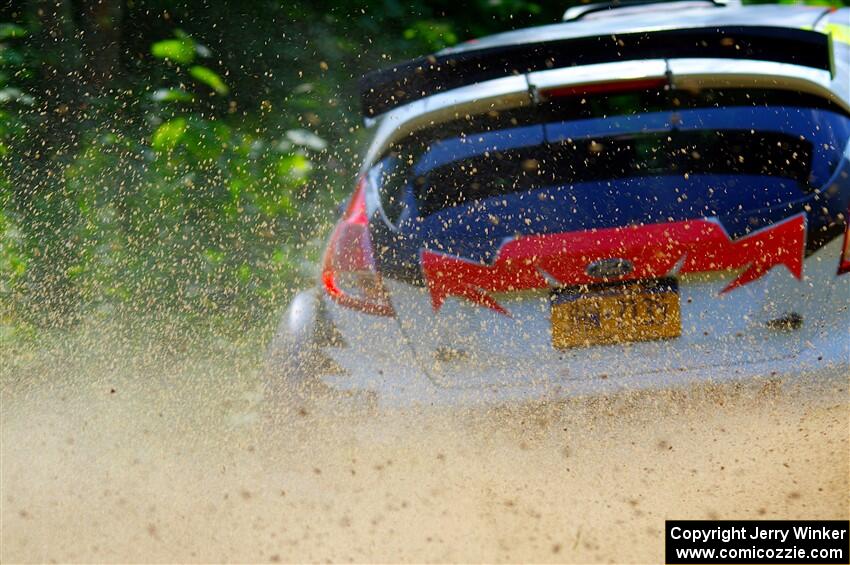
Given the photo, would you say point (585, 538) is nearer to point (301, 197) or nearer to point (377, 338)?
point (377, 338)

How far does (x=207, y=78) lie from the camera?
215 inches

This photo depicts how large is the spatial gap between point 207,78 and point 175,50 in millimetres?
195

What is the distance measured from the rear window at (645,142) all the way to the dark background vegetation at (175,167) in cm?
247

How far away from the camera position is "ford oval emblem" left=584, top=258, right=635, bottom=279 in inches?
123

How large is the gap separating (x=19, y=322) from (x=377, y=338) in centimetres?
289

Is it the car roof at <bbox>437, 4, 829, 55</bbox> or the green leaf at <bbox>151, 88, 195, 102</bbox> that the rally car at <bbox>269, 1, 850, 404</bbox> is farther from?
the green leaf at <bbox>151, 88, 195, 102</bbox>

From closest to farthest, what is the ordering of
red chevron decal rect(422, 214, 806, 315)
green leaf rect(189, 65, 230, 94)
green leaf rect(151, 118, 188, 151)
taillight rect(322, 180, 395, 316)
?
red chevron decal rect(422, 214, 806, 315) < taillight rect(322, 180, 395, 316) < green leaf rect(151, 118, 188, 151) < green leaf rect(189, 65, 230, 94)

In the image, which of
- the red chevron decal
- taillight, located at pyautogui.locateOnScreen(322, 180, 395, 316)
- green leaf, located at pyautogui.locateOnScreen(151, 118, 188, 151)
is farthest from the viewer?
green leaf, located at pyautogui.locateOnScreen(151, 118, 188, 151)

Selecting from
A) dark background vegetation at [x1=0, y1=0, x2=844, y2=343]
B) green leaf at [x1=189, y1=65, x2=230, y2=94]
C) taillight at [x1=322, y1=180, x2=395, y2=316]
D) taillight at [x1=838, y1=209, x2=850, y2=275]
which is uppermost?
taillight at [x1=838, y1=209, x2=850, y2=275]

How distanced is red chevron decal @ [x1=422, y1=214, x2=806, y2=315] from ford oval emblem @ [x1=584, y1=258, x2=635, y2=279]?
1 centimetres

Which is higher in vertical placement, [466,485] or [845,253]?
[845,253]

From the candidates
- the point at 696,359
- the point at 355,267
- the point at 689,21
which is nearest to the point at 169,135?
the point at 355,267

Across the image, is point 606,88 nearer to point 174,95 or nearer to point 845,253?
point 845,253

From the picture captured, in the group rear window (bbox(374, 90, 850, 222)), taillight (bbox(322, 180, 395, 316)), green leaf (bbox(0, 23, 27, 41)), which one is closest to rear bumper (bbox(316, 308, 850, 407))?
taillight (bbox(322, 180, 395, 316))
